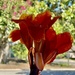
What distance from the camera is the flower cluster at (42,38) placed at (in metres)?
1.22

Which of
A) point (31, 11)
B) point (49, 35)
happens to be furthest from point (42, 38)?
point (31, 11)

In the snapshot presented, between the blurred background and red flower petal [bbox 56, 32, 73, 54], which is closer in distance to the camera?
red flower petal [bbox 56, 32, 73, 54]

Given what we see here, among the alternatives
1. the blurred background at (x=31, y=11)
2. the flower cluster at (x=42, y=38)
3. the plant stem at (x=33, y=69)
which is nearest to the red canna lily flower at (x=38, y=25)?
the flower cluster at (x=42, y=38)

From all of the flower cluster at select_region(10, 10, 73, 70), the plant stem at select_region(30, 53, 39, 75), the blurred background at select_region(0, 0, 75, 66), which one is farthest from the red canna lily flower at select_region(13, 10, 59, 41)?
the blurred background at select_region(0, 0, 75, 66)

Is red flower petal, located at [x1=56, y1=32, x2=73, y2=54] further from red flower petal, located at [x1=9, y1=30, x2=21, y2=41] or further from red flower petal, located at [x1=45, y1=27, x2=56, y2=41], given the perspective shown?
red flower petal, located at [x1=9, y1=30, x2=21, y2=41]

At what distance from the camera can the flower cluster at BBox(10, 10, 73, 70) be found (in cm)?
122

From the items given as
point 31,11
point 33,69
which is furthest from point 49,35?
point 31,11

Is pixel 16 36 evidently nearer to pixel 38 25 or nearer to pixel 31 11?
pixel 38 25

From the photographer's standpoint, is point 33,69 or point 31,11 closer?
point 33,69

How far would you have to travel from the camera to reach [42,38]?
1.24 meters

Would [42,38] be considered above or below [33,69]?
above

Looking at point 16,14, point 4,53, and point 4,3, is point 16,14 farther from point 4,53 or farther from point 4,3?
point 4,53

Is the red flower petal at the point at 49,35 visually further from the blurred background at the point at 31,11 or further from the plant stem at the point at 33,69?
the blurred background at the point at 31,11

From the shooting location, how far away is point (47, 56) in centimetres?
126
